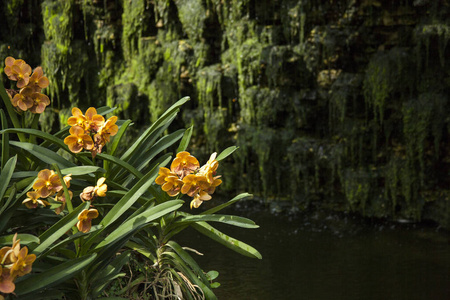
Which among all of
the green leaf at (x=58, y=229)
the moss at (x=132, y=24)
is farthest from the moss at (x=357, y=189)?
the green leaf at (x=58, y=229)

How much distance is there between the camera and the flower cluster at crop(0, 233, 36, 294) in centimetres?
95

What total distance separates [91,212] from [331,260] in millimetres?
3229

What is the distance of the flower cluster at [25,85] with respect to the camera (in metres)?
1.38

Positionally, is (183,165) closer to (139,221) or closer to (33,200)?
(139,221)

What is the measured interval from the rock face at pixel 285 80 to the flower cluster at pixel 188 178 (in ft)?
14.0

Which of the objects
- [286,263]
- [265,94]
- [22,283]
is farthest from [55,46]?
[22,283]

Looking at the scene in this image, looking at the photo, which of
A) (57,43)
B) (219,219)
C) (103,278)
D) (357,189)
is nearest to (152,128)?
(219,219)

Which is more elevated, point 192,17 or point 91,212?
point 192,17

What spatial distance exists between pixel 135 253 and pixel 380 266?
9.60 ft

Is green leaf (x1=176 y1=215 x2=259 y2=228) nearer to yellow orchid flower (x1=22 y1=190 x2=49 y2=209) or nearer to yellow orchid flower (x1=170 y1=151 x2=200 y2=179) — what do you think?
yellow orchid flower (x1=170 y1=151 x2=200 y2=179)

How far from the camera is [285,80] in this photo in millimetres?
5625

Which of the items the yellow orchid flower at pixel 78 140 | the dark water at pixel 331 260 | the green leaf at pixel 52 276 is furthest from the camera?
the dark water at pixel 331 260

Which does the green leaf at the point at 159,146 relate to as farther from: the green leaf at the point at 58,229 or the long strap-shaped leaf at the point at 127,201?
the green leaf at the point at 58,229

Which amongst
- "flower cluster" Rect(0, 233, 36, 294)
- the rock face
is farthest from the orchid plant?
the rock face
